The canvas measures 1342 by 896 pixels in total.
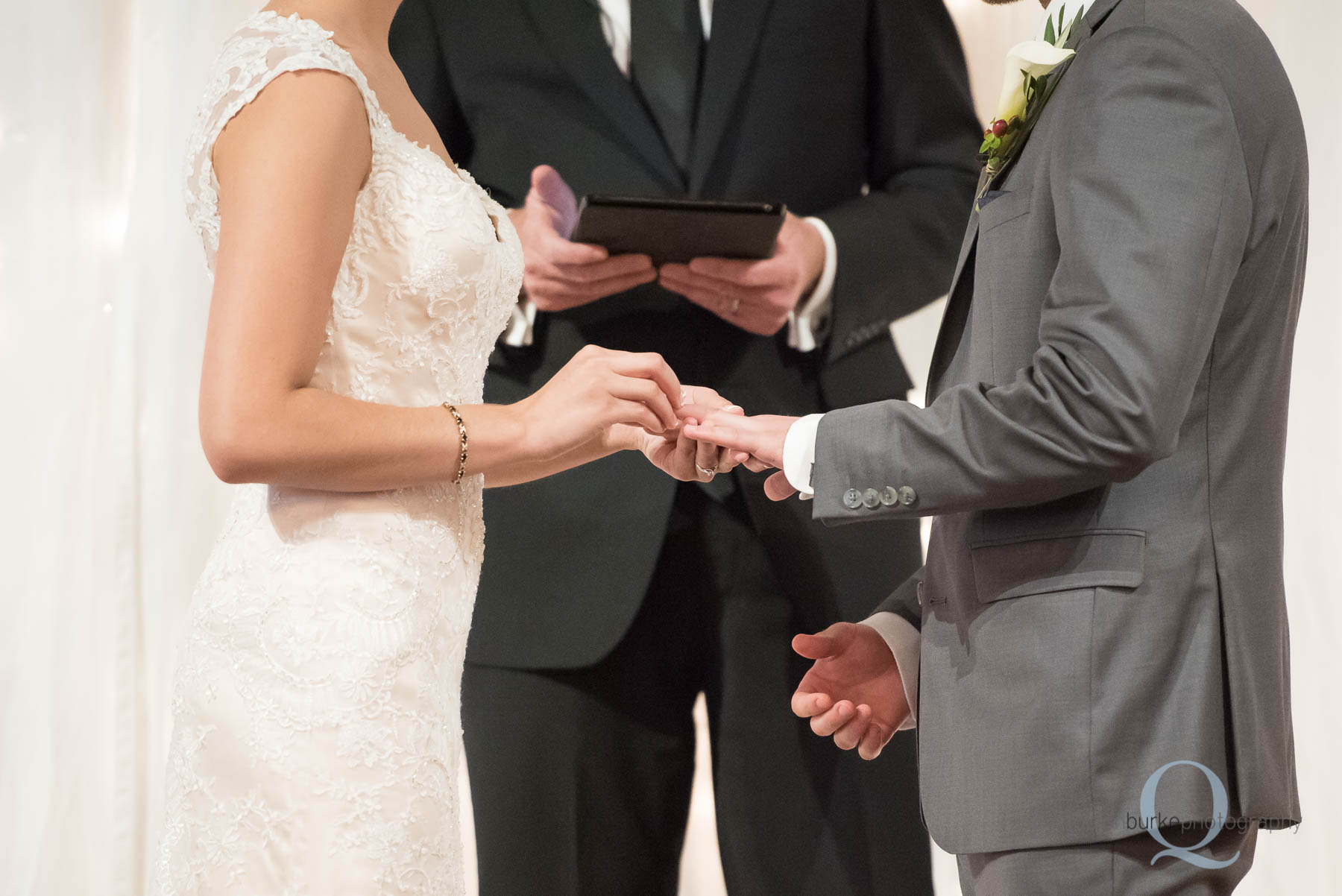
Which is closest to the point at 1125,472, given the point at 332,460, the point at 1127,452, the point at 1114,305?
the point at 1127,452

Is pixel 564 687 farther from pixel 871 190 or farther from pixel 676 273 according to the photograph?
pixel 871 190

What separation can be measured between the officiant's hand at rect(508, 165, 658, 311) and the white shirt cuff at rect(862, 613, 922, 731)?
94 centimetres

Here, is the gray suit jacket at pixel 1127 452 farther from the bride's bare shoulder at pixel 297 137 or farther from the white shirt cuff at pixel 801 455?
the bride's bare shoulder at pixel 297 137

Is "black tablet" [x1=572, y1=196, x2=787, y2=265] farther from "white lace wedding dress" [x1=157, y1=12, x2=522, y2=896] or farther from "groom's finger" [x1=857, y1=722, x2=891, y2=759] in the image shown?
"groom's finger" [x1=857, y1=722, x2=891, y2=759]

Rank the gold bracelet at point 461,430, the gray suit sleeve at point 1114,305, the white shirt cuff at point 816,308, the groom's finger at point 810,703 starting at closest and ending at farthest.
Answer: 1. the gray suit sleeve at point 1114,305
2. the gold bracelet at point 461,430
3. the groom's finger at point 810,703
4. the white shirt cuff at point 816,308

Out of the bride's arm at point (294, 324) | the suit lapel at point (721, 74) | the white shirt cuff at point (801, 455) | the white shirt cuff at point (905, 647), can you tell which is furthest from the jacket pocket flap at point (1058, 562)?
the suit lapel at point (721, 74)

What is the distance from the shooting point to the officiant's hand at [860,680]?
1.57 m

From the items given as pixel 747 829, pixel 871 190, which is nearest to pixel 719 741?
pixel 747 829

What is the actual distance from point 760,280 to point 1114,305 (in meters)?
1.20

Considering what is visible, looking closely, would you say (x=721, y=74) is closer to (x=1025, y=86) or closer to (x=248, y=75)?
(x=1025, y=86)

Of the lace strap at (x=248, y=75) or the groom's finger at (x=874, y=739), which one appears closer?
the lace strap at (x=248, y=75)

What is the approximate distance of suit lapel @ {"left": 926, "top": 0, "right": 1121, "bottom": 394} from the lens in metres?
1.29

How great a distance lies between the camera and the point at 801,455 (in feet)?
4.29

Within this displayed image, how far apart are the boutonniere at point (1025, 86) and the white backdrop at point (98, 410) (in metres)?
1.18
